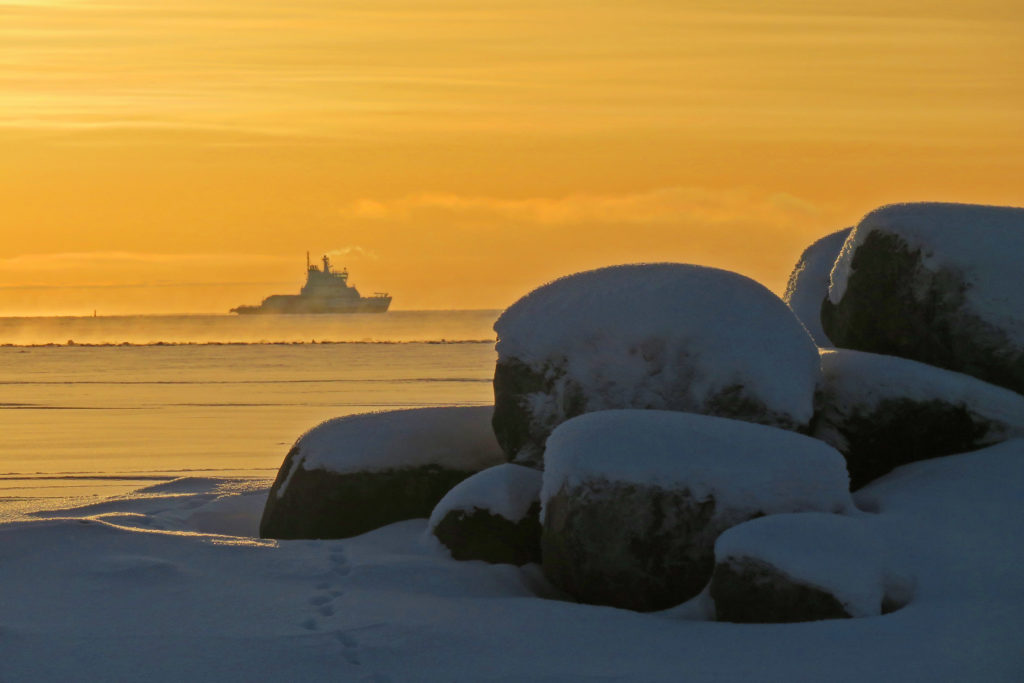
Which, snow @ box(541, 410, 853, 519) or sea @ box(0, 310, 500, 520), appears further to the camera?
sea @ box(0, 310, 500, 520)

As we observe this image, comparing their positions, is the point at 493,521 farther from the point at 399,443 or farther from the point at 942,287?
the point at 942,287

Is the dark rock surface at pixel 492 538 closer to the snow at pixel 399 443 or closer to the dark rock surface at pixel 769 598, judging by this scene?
the snow at pixel 399 443

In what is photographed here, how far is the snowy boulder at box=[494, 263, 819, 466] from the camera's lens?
20.7 feet

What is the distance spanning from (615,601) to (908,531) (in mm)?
1423

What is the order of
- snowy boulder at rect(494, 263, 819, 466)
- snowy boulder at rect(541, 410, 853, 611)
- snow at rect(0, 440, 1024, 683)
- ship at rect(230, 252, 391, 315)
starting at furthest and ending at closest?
ship at rect(230, 252, 391, 315) → snowy boulder at rect(494, 263, 819, 466) → snowy boulder at rect(541, 410, 853, 611) → snow at rect(0, 440, 1024, 683)

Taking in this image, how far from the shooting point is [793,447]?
18.0 feet

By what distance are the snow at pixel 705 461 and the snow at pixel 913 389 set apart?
1.12 metres

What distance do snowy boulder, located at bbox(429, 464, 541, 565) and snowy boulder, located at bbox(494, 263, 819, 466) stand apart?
55cm

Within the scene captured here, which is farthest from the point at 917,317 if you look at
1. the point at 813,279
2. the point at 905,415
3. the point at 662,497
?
the point at 662,497

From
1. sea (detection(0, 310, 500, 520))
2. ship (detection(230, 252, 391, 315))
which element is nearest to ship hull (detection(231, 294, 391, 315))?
ship (detection(230, 252, 391, 315))

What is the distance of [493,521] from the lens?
20.0 ft

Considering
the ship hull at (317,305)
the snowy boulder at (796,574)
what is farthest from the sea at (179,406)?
the ship hull at (317,305)

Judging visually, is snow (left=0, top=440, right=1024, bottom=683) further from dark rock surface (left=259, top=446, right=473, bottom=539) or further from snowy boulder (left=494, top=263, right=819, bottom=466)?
snowy boulder (left=494, top=263, right=819, bottom=466)

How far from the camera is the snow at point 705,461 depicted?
5.23 metres
